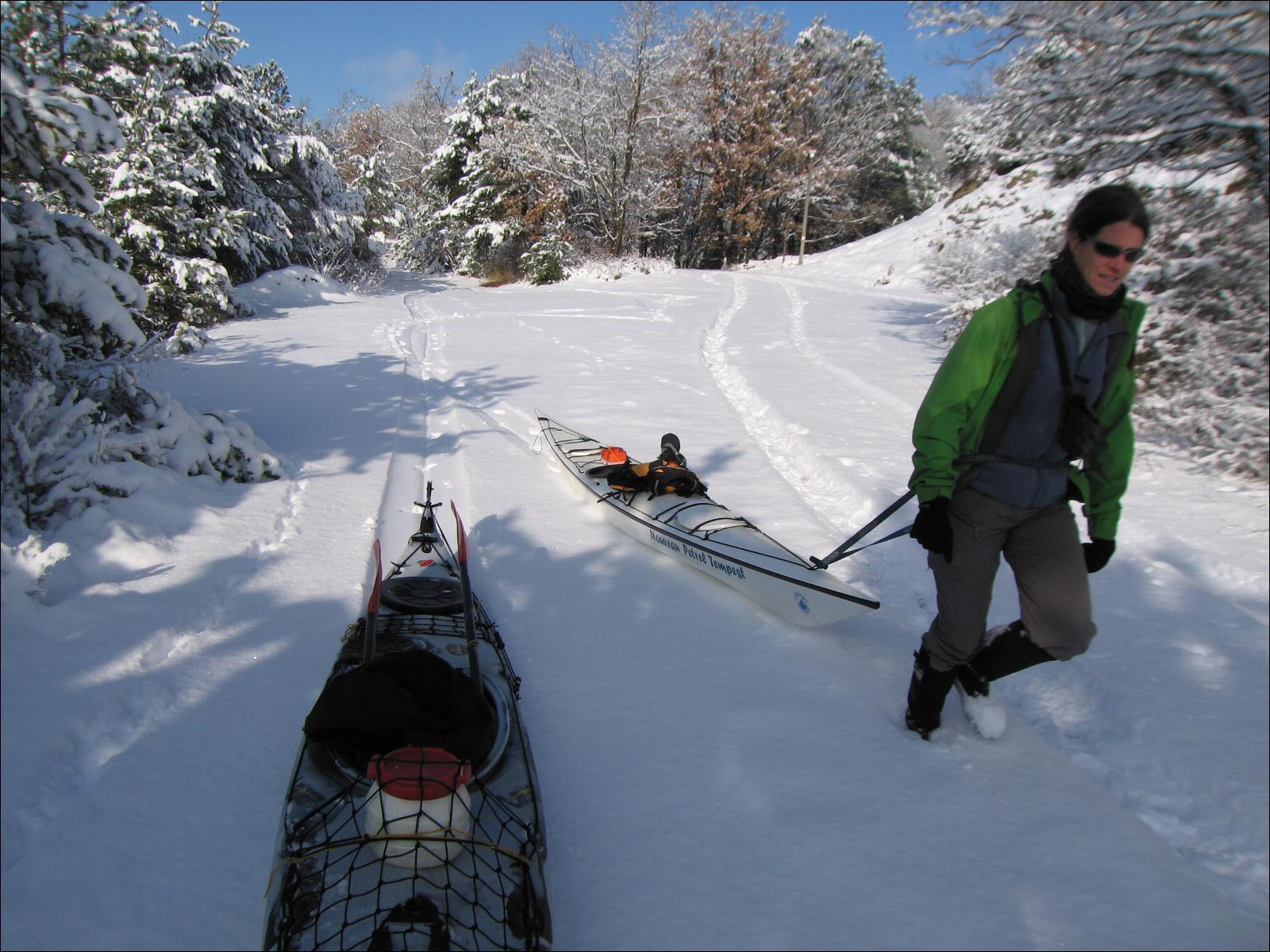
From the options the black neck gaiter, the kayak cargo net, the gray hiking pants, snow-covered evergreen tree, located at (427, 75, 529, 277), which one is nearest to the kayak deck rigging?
the kayak cargo net

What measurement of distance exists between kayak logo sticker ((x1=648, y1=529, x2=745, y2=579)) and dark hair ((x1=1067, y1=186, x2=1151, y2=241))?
233 centimetres

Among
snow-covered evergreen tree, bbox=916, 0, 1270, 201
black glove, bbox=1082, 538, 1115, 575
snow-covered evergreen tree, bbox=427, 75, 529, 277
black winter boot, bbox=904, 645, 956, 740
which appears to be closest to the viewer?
black glove, bbox=1082, 538, 1115, 575

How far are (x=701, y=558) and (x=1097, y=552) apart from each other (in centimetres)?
213

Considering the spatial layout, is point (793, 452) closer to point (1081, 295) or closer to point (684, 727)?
point (684, 727)

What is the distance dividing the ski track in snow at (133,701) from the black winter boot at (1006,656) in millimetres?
3236

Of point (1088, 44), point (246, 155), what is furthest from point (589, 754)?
point (246, 155)

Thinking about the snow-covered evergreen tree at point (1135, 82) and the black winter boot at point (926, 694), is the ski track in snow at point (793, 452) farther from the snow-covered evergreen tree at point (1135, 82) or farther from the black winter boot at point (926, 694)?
the snow-covered evergreen tree at point (1135, 82)

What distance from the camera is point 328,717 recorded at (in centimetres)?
227

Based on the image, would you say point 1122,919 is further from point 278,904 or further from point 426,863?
point 278,904

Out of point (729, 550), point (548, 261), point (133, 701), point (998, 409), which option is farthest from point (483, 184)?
point (998, 409)

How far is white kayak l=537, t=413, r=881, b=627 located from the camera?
3426 millimetres

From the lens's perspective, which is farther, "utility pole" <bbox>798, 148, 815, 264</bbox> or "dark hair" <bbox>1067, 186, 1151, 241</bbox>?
"utility pole" <bbox>798, 148, 815, 264</bbox>

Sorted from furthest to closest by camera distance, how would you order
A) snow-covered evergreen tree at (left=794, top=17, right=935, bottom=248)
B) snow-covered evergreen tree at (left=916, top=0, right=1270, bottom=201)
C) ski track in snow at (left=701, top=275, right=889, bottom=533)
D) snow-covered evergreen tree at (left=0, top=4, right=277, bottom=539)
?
snow-covered evergreen tree at (left=794, top=17, right=935, bottom=248), ski track in snow at (left=701, top=275, right=889, bottom=533), snow-covered evergreen tree at (left=916, top=0, right=1270, bottom=201), snow-covered evergreen tree at (left=0, top=4, right=277, bottom=539)

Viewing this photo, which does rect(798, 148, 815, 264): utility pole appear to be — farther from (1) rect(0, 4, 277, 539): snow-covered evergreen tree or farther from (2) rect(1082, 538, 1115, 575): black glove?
(2) rect(1082, 538, 1115, 575): black glove
